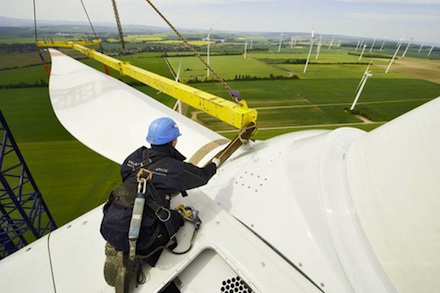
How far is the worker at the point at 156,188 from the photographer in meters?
2.28

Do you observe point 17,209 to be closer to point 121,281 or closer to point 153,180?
point 121,281

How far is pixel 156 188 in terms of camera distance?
2.47 m

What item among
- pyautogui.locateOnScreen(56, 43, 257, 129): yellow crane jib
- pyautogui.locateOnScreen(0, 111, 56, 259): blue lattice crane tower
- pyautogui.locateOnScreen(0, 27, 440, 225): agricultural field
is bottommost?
pyautogui.locateOnScreen(0, 27, 440, 225): agricultural field

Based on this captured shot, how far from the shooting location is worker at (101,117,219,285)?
2279mm

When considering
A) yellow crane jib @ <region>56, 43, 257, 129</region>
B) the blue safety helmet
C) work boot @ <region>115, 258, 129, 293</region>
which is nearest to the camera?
work boot @ <region>115, 258, 129, 293</region>

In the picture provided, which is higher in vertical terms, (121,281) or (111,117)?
(121,281)

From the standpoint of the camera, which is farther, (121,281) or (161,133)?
(161,133)

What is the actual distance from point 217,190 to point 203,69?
58193mm

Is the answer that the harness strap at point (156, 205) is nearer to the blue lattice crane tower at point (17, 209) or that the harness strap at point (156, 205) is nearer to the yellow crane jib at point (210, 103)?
the yellow crane jib at point (210, 103)

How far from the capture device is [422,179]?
174 cm

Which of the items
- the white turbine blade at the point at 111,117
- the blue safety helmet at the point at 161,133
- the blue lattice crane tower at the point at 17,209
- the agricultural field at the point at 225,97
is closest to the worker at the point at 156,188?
the blue safety helmet at the point at 161,133

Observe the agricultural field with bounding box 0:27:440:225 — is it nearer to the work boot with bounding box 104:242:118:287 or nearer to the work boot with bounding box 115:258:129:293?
the work boot with bounding box 104:242:118:287

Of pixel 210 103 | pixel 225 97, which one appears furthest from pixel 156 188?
pixel 225 97

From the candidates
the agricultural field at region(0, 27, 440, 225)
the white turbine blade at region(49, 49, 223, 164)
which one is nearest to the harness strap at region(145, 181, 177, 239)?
the white turbine blade at region(49, 49, 223, 164)
